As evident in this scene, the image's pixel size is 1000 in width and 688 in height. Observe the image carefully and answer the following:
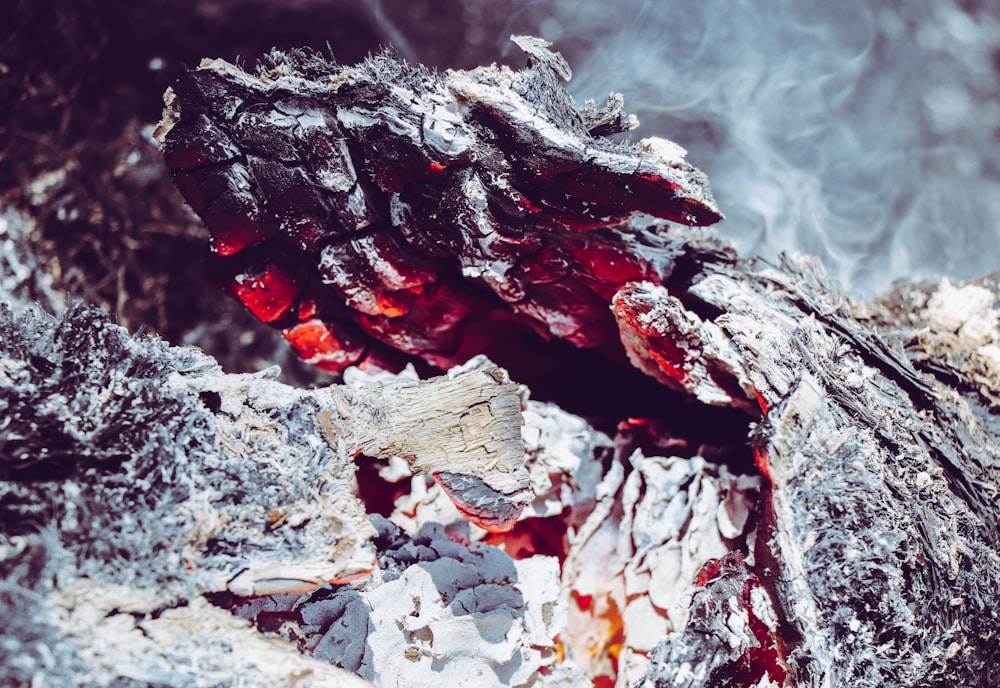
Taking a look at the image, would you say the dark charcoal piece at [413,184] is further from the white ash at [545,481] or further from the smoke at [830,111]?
the smoke at [830,111]

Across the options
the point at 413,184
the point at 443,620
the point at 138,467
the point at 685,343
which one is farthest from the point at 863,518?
the point at 138,467

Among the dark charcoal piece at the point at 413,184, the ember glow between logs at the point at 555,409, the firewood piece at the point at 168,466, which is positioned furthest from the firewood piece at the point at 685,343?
the firewood piece at the point at 168,466

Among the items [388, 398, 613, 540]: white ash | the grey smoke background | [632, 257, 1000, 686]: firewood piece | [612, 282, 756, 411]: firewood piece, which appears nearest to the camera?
[632, 257, 1000, 686]: firewood piece

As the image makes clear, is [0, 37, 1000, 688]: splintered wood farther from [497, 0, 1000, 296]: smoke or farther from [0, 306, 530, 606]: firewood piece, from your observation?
[497, 0, 1000, 296]: smoke

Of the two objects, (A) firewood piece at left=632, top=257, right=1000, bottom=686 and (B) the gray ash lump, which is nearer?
(B) the gray ash lump

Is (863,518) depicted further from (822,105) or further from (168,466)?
(822,105)

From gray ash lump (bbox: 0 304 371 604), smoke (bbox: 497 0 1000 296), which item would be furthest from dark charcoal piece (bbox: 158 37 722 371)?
smoke (bbox: 497 0 1000 296)

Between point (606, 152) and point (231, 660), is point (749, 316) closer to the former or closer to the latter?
point (606, 152)
